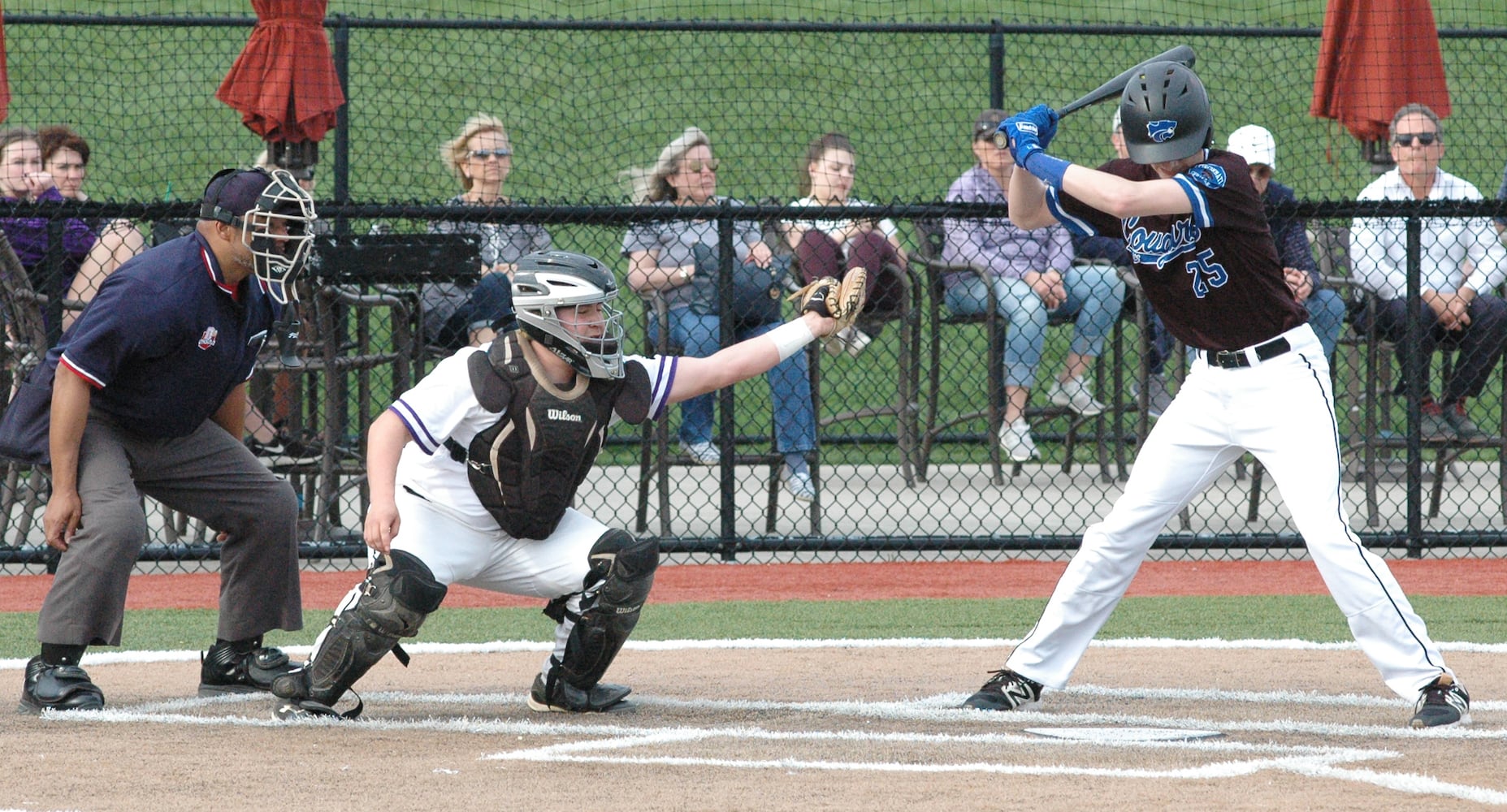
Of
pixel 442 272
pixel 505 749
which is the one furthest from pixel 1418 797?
pixel 442 272

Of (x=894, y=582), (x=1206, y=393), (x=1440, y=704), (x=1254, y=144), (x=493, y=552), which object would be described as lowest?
(x=894, y=582)

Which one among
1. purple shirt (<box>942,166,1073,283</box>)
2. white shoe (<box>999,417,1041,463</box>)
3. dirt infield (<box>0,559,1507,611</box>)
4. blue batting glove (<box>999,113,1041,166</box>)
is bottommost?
dirt infield (<box>0,559,1507,611</box>)

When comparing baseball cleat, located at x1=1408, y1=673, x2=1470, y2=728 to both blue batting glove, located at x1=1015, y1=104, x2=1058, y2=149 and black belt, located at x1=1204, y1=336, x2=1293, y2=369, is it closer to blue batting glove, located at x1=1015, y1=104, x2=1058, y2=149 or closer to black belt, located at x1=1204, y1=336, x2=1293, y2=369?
black belt, located at x1=1204, y1=336, x2=1293, y2=369

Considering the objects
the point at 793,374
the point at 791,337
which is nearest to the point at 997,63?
the point at 793,374

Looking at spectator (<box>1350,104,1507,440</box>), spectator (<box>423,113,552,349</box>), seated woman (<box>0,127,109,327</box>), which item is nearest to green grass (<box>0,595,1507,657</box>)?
spectator (<box>423,113,552,349</box>)

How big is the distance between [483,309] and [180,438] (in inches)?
117

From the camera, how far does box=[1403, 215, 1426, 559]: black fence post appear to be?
27.2 ft

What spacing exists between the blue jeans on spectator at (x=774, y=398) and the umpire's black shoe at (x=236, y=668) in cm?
335

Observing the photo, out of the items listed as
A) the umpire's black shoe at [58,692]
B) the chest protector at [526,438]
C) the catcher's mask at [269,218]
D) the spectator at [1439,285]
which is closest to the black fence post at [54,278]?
the catcher's mask at [269,218]

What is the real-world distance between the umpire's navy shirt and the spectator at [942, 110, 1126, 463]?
4.61 meters

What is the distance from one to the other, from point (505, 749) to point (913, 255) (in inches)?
198

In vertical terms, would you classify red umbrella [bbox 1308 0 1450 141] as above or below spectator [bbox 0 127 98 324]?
above

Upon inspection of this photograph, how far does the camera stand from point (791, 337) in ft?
16.5

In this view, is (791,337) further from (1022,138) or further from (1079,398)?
(1079,398)
